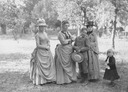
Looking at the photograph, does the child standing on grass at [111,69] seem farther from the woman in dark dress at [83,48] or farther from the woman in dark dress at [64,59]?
the woman in dark dress at [64,59]

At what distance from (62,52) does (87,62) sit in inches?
35.0

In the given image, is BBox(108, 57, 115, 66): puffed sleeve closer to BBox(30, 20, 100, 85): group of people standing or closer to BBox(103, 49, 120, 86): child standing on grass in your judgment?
BBox(103, 49, 120, 86): child standing on grass

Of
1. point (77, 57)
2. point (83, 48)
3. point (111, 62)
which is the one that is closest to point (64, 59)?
point (77, 57)

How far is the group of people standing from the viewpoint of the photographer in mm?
5648

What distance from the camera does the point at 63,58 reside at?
5688 millimetres

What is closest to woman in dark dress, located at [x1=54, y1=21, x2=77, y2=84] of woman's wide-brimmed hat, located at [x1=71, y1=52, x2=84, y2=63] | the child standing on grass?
woman's wide-brimmed hat, located at [x1=71, y1=52, x2=84, y2=63]

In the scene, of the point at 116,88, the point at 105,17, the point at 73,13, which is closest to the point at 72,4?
the point at 73,13

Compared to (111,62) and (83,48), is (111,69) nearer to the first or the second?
(111,62)

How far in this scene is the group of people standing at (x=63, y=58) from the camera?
18.5ft

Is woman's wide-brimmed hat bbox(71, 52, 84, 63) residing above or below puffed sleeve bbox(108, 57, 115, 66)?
above

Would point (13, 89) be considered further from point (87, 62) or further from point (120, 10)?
point (120, 10)

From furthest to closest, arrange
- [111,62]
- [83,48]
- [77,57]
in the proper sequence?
1. [83,48]
2. [77,57]
3. [111,62]

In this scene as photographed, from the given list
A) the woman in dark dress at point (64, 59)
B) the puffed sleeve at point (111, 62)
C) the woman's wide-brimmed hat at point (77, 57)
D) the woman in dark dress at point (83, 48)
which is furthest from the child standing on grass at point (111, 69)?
the woman in dark dress at point (64, 59)

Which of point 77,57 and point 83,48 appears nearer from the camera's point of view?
point 77,57
